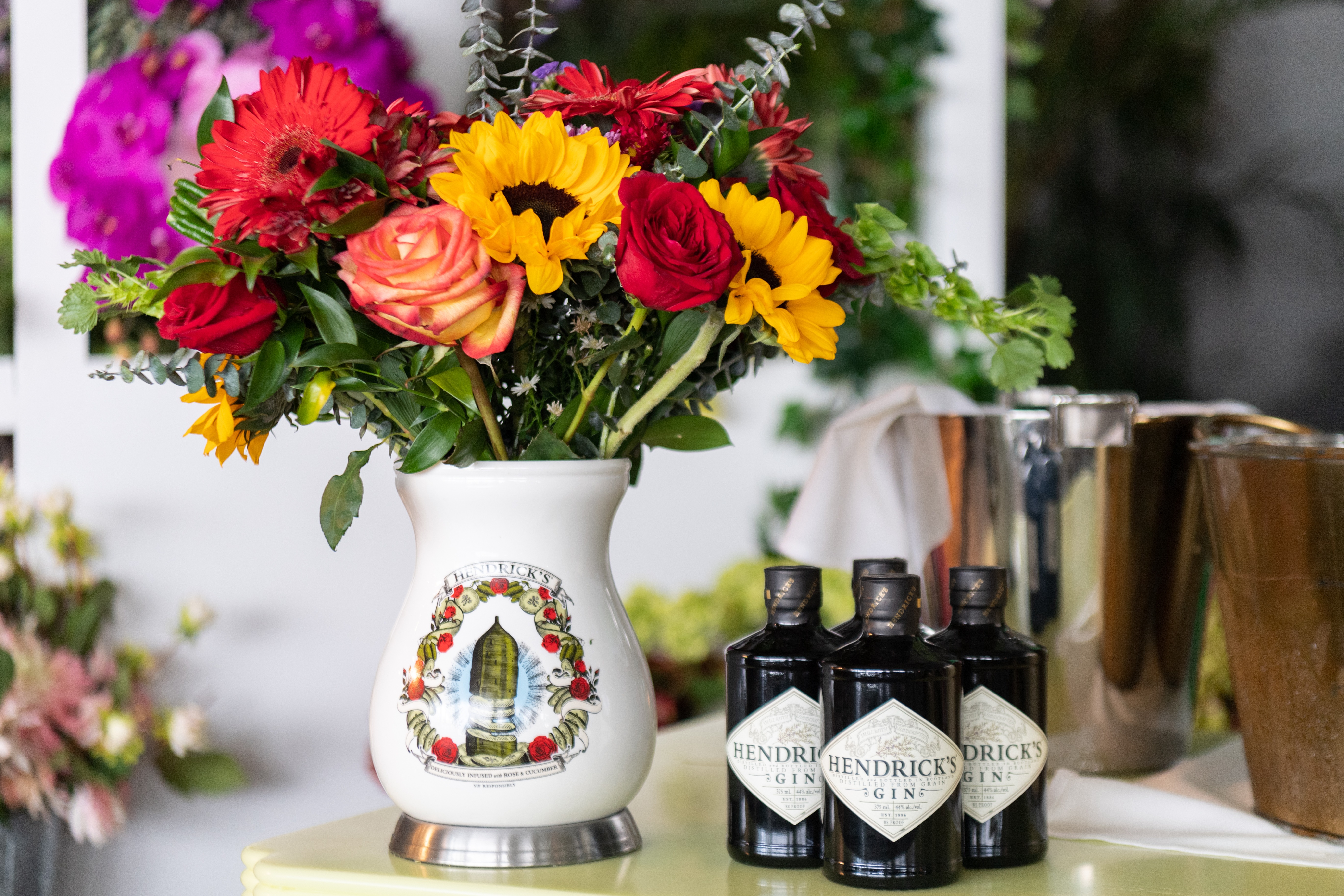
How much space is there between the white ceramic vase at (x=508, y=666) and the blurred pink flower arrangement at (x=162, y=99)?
2.66 feet

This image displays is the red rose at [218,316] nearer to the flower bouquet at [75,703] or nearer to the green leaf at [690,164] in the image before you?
the green leaf at [690,164]

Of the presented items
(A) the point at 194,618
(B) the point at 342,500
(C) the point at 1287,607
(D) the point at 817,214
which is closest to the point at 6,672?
(A) the point at 194,618

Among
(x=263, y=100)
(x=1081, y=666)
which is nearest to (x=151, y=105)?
(x=263, y=100)

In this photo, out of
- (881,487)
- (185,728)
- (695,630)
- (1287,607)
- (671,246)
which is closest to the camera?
(671,246)

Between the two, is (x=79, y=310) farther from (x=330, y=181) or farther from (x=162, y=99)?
(x=162, y=99)

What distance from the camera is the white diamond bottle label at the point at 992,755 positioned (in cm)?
60

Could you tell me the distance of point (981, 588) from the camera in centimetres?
62

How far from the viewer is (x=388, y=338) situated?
0.59 meters

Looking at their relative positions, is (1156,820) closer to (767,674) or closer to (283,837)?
(767,674)

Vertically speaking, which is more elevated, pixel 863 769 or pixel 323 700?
pixel 863 769

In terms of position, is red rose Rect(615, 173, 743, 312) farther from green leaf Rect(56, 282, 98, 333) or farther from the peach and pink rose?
green leaf Rect(56, 282, 98, 333)

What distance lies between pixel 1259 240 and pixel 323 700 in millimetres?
1332

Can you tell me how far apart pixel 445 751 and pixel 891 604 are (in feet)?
0.74

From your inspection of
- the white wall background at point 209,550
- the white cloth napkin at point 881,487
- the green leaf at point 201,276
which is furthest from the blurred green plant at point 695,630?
the green leaf at point 201,276
